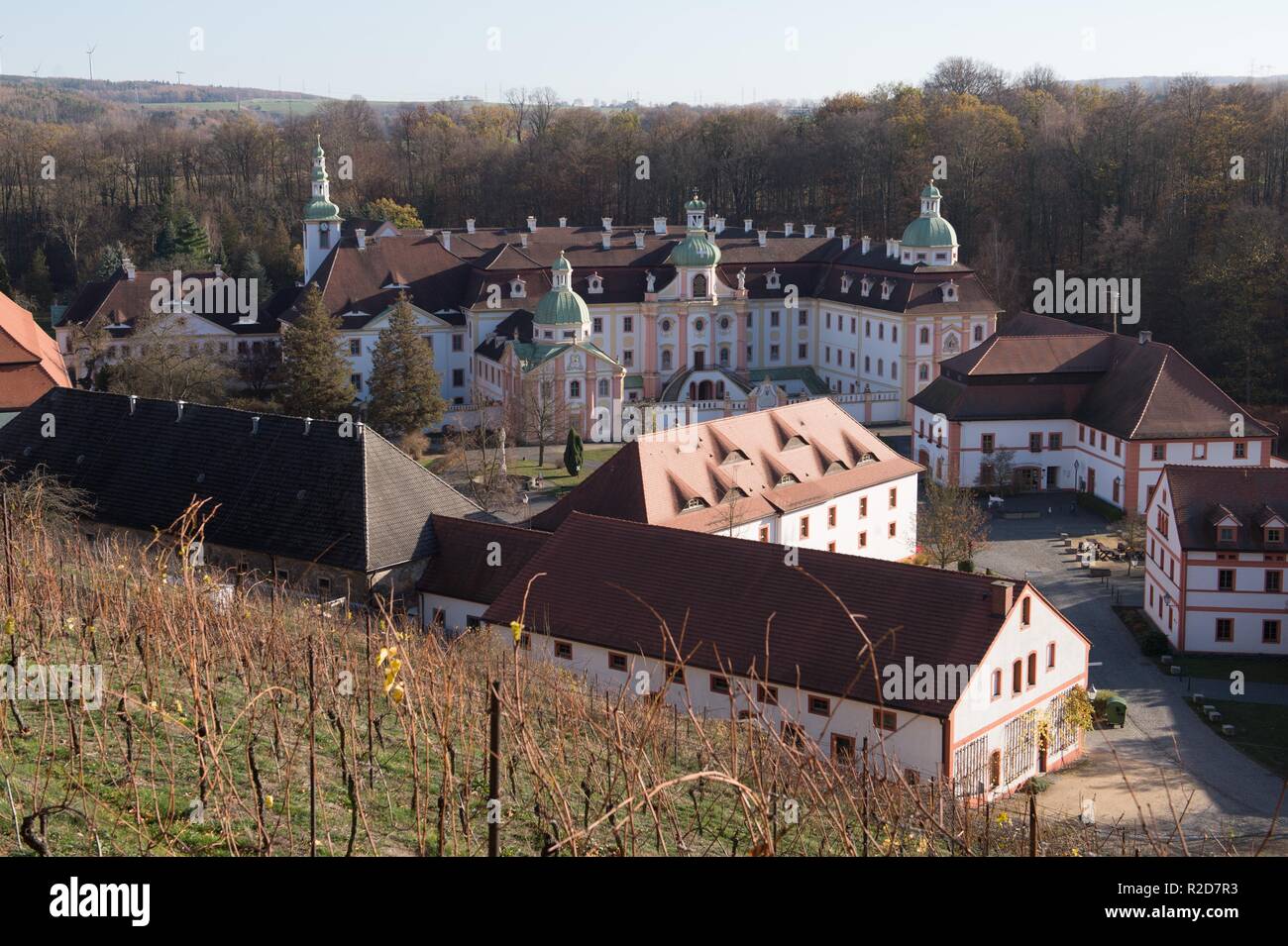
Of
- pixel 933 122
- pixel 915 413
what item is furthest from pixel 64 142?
pixel 915 413

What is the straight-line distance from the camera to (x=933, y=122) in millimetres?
78625

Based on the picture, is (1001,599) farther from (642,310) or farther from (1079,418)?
(642,310)

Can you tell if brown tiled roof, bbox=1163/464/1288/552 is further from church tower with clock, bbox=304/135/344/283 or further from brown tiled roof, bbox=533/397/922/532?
church tower with clock, bbox=304/135/344/283

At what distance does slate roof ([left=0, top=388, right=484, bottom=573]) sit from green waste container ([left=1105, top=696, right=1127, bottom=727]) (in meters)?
12.6

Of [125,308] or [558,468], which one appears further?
[125,308]

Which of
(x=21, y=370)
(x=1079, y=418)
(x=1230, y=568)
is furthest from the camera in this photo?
(x=1079, y=418)

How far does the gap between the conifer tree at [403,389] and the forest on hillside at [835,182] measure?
21139 mm

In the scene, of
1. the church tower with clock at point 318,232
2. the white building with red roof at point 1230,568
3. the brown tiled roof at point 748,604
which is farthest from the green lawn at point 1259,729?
the church tower with clock at point 318,232

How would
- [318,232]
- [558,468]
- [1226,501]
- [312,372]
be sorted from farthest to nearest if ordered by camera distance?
[318,232], [558,468], [312,372], [1226,501]

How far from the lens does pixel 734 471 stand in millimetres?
35312

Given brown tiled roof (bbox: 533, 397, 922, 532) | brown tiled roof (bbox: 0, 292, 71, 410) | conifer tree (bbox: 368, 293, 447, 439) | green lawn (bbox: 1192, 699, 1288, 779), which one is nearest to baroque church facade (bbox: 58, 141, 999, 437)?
conifer tree (bbox: 368, 293, 447, 439)

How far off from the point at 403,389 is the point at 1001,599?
29357 millimetres

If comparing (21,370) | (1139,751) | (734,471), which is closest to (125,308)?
(21,370)

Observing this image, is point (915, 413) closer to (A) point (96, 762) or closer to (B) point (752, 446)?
(B) point (752, 446)
